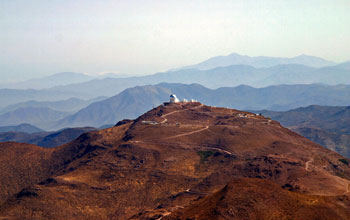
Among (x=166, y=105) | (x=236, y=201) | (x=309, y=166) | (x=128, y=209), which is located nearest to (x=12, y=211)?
(x=128, y=209)

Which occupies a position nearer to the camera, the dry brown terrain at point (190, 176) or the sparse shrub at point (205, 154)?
the dry brown terrain at point (190, 176)

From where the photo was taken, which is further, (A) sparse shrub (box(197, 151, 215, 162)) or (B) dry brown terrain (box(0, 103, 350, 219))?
(A) sparse shrub (box(197, 151, 215, 162))

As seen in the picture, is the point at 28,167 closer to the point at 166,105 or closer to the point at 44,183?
the point at 44,183

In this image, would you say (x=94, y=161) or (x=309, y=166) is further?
(x=94, y=161)

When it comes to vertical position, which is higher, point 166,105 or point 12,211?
point 166,105

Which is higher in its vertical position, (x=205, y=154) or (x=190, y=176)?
(x=205, y=154)

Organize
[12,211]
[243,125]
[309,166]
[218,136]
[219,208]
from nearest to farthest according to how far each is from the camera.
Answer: [219,208], [12,211], [309,166], [218,136], [243,125]

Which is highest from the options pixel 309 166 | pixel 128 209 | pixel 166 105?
pixel 166 105

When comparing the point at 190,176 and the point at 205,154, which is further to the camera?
the point at 205,154
